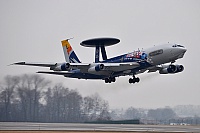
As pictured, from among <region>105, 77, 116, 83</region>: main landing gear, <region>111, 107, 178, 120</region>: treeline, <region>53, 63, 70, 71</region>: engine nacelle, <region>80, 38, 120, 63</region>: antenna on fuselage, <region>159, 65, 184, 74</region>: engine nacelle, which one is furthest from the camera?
<region>111, 107, 178, 120</region>: treeline

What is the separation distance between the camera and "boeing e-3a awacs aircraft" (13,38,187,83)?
66875mm

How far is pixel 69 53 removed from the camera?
83.1 m

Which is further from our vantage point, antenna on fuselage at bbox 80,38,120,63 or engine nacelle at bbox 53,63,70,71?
antenna on fuselage at bbox 80,38,120,63

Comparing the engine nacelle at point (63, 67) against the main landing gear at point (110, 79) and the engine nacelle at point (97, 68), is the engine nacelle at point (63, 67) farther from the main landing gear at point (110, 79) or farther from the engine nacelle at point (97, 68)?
the main landing gear at point (110, 79)

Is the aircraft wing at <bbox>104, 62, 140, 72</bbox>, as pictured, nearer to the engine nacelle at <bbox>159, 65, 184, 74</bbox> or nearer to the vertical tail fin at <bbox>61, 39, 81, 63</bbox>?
the engine nacelle at <bbox>159, 65, 184, 74</bbox>

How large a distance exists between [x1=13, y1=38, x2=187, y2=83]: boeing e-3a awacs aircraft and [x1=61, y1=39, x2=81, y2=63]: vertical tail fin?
4030 mm

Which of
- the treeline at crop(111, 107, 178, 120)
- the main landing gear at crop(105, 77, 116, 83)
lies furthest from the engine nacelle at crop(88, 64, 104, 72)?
the treeline at crop(111, 107, 178, 120)

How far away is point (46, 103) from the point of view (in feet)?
287

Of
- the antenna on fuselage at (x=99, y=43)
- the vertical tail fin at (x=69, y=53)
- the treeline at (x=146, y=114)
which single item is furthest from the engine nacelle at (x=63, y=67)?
the treeline at (x=146, y=114)

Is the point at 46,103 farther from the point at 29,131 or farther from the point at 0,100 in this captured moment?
the point at 29,131

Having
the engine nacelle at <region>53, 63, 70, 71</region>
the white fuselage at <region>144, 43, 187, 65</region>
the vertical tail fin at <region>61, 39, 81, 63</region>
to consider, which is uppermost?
the vertical tail fin at <region>61, 39, 81, 63</region>

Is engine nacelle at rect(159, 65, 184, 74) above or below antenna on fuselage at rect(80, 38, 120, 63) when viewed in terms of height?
below

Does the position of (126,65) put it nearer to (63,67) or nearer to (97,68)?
(97,68)

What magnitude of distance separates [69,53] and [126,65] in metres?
16.9
